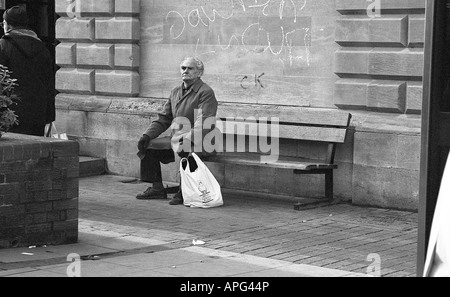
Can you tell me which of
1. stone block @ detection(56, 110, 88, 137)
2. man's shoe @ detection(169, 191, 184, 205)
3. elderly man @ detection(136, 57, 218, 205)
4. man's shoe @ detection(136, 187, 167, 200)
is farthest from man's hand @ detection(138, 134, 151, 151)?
stone block @ detection(56, 110, 88, 137)

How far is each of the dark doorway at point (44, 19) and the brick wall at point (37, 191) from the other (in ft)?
21.3

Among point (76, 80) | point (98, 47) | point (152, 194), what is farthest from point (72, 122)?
point (152, 194)

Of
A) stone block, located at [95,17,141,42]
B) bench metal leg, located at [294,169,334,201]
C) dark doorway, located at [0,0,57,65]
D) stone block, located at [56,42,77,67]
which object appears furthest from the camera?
dark doorway, located at [0,0,57,65]

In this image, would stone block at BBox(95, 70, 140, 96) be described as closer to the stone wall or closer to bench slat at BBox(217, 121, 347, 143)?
the stone wall

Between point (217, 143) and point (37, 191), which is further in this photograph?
point (217, 143)

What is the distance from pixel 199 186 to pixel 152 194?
0.83 m

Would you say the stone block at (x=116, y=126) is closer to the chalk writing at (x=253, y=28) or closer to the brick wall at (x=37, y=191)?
the chalk writing at (x=253, y=28)

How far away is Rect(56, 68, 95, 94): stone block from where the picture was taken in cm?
1223

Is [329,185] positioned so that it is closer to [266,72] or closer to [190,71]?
[266,72]

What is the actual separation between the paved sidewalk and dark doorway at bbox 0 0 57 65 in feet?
13.6

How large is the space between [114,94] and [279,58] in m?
2.51

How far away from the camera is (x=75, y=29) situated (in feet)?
40.5

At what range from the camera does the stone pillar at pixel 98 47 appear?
11.8 m
